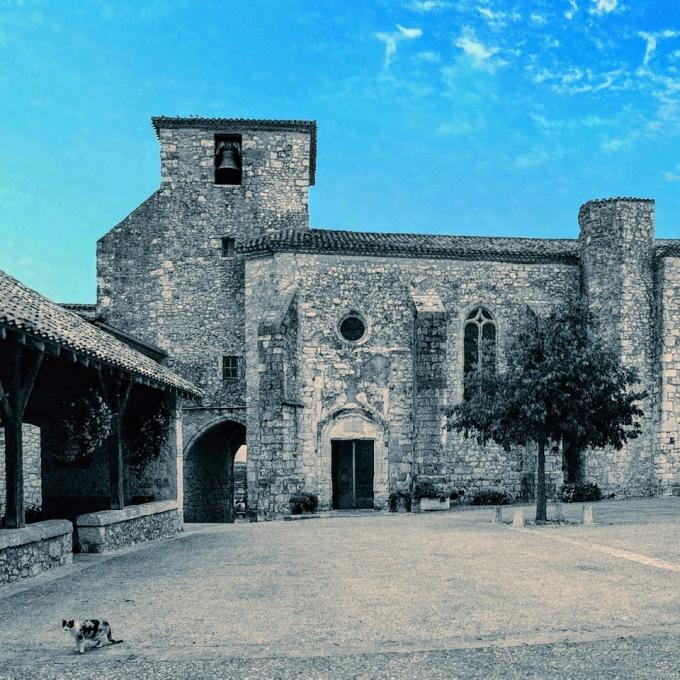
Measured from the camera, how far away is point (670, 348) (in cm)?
2380

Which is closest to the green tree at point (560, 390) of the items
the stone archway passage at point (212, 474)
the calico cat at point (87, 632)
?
the stone archway passage at point (212, 474)

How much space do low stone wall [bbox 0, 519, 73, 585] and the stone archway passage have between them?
13.4 meters

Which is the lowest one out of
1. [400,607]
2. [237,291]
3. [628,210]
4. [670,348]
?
[400,607]

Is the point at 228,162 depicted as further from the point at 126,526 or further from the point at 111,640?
the point at 111,640

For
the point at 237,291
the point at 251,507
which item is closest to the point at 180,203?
the point at 237,291

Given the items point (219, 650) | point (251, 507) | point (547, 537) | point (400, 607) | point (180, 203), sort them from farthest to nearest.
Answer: point (180, 203)
point (251, 507)
point (547, 537)
point (400, 607)
point (219, 650)

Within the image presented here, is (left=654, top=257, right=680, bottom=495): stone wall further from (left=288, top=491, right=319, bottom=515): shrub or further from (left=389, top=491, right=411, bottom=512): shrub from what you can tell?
(left=288, top=491, right=319, bottom=515): shrub

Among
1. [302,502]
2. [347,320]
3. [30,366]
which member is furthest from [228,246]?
[30,366]

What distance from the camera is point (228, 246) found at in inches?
1005

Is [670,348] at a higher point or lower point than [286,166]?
lower

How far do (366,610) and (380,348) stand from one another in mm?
16312

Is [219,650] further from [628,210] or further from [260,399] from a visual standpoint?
[628,210]

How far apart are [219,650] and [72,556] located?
634 centimetres

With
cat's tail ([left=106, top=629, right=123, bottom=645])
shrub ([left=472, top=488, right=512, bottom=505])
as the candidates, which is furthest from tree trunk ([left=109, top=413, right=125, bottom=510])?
shrub ([left=472, top=488, right=512, bottom=505])
